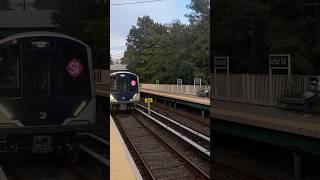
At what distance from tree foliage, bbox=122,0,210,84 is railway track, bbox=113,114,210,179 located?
25 centimetres

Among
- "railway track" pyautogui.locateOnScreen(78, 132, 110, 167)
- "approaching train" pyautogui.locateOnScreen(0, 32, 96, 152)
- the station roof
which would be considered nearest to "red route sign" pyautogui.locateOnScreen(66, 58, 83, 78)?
"approaching train" pyautogui.locateOnScreen(0, 32, 96, 152)

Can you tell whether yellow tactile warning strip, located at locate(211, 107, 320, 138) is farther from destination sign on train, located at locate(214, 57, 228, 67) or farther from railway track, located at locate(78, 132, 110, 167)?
railway track, located at locate(78, 132, 110, 167)

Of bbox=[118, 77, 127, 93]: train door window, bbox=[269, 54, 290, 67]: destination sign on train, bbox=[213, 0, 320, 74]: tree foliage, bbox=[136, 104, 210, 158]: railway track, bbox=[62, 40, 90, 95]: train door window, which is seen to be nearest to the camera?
bbox=[118, 77, 127, 93]: train door window

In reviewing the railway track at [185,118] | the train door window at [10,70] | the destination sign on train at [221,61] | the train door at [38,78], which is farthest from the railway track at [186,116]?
the train door window at [10,70]

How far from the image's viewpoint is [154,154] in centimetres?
199

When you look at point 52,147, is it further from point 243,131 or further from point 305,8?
point 305,8

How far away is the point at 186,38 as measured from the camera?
79.1 inches

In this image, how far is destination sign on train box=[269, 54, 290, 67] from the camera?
8.61ft

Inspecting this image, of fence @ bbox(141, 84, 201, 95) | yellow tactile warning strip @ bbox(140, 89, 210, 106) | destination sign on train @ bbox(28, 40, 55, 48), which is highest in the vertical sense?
destination sign on train @ bbox(28, 40, 55, 48)

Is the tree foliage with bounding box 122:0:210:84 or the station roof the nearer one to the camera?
the tree foliage with bounding box 122:0:210:84

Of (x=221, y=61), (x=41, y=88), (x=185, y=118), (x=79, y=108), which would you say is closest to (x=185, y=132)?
(x=185, y=118)

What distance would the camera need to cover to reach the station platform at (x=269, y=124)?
2.41 metres

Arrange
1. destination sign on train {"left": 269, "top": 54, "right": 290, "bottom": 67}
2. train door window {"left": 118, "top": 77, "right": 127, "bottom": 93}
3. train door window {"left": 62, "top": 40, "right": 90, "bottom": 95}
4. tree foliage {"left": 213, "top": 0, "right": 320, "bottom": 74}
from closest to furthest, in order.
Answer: train door window {"left": 118, "top": 77, "right": 127, "bottom": 93} → train door window {"left": 62, "top": 40, "right": 90, "bottom": 95} → tree foliage {"left": 213, "top": 0, "right": 320, "bottom": 74} → destination sign on train {"left": 269, "top": 54, "right": 290, "bottom": 67}

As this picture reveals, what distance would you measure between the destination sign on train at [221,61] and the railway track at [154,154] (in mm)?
542
